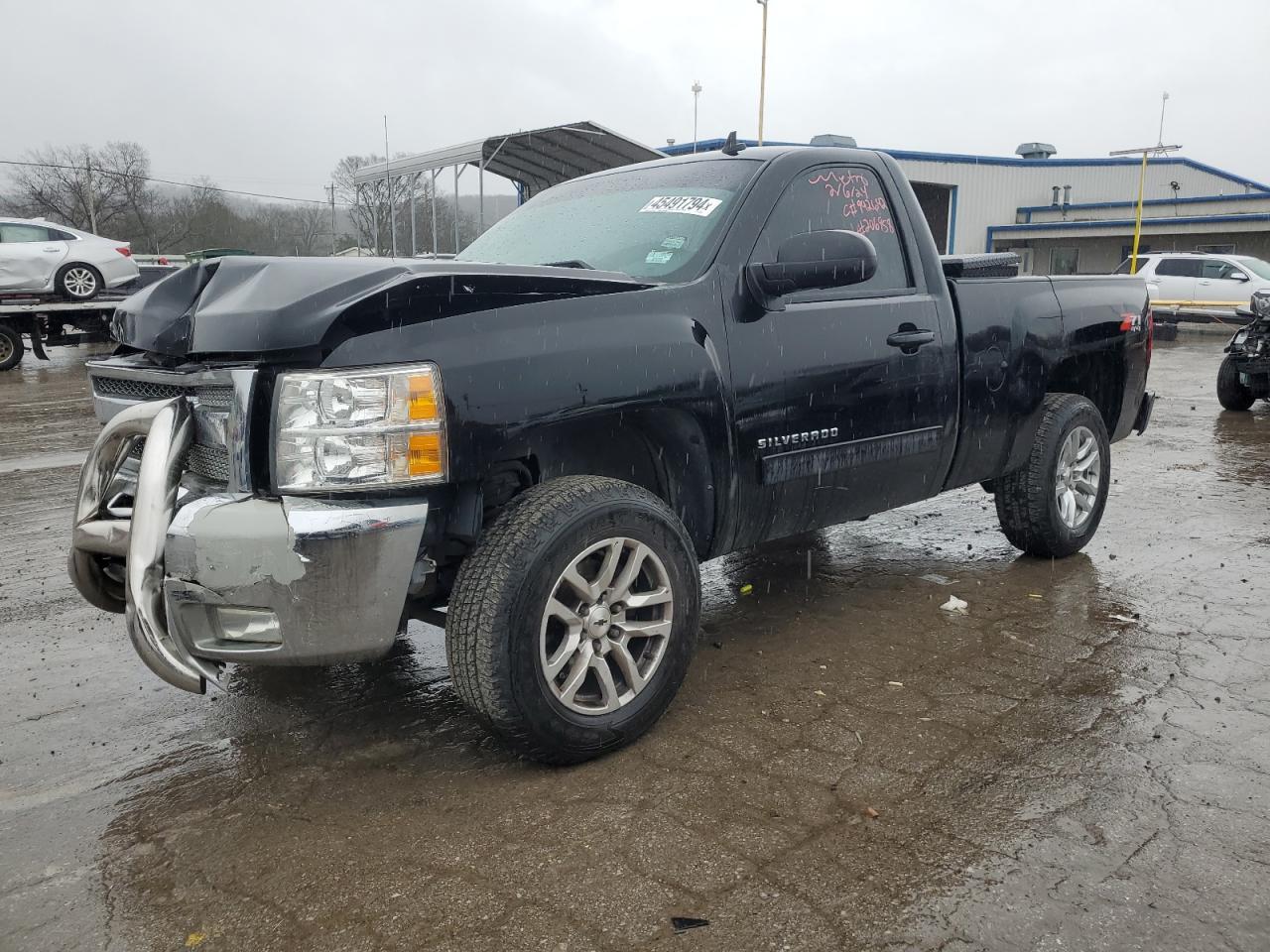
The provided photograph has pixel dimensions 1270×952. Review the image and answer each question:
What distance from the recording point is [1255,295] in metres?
10.4

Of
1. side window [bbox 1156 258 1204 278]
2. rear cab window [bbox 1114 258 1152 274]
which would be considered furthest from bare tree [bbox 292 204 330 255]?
side window [bbox 1156 258 1204 278]

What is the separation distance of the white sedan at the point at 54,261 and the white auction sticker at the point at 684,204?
16.8 meters

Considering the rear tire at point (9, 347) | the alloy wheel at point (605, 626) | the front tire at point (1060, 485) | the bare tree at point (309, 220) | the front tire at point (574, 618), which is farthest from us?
the bare tree at point (309, 220)

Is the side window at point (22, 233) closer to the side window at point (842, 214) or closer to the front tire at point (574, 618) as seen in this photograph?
the side window at point (842, 214)

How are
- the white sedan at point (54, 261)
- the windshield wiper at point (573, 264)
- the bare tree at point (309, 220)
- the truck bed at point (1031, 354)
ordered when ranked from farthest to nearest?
the bare tree at point (309, 220) < the white sedan at point (54, 261) < the truck bed at point (1031, 354) < the windshield wiper at point (573, 264)

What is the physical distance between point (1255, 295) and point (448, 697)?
10.4 meters

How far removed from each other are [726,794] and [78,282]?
726 inches

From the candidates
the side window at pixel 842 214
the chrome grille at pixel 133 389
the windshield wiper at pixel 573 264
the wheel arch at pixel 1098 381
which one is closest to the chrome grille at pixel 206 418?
the chrome grille at pixel 133 389

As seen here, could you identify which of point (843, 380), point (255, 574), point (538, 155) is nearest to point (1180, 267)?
point (538, 155)

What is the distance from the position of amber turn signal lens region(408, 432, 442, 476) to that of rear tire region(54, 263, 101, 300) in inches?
Answer: 700

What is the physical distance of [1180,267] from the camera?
2247 centimetres

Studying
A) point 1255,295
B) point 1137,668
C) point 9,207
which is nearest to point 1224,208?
point 1255,295

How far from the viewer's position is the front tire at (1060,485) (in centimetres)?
469

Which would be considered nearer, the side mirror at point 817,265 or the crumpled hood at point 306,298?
the crumpled hood at point 306,298
